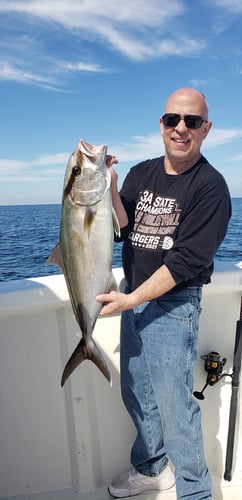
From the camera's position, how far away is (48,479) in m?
3.15

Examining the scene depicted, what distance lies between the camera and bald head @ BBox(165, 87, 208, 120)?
248 cm

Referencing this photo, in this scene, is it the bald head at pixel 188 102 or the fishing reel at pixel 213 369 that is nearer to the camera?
the bald head at pixel 188 102

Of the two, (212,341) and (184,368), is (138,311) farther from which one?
(212,341)

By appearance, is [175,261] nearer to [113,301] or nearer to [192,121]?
[113,301]

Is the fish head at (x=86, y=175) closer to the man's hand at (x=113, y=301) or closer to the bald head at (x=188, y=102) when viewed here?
the man's hand at (x=113, y=301)

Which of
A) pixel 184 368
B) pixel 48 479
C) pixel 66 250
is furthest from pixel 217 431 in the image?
pixel 66 250

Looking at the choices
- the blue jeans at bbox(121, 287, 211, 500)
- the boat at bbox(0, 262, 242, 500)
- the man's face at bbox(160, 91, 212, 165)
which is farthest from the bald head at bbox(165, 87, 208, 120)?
the boat at bbox(0, 262, 242, 500)

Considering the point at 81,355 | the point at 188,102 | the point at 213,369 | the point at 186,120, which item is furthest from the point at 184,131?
the point at 213,369

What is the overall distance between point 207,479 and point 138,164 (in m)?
2.11

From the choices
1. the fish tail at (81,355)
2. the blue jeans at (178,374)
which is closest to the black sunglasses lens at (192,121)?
the blue jeans at (178,374)

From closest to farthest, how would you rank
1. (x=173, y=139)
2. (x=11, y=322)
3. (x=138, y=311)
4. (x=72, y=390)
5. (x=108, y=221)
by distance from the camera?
1. (x=108, y=221)
2. (x=173, y=139)
3. (x=138, y=311)
4. (x=11, y=322)
5. (x=72, y=390)

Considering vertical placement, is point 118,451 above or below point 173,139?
below

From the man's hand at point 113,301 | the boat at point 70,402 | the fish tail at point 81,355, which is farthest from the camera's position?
the boat at point 70,402

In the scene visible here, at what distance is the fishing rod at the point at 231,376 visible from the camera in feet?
10.2
